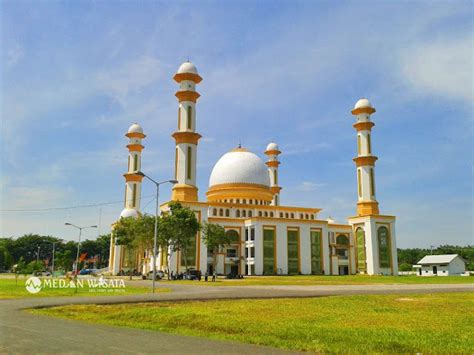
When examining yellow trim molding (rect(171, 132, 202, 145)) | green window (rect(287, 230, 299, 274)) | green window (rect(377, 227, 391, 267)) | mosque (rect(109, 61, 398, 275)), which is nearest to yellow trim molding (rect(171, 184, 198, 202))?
mosque (rect(109, 61, 398, 275))

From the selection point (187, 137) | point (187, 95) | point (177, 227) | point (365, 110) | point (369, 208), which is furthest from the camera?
point (365, 110)

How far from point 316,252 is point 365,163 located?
17717 millimetres

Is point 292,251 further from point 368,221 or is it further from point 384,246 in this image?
point 384,246

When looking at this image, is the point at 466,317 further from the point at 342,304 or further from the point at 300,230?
the point at 300,230

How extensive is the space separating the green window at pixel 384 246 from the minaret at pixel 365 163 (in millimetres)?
3561

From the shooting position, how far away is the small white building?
85875mm

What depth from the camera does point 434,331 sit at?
11367 mm

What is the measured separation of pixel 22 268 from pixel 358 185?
182 feet

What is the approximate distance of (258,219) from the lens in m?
69.8

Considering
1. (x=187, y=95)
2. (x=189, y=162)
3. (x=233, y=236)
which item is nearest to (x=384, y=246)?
(x=233, y=236)

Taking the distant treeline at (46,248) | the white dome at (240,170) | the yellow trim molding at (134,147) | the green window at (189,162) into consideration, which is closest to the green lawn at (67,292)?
the green window at (189,162)

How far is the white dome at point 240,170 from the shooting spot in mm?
79500

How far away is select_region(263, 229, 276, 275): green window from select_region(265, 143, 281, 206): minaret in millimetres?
18835

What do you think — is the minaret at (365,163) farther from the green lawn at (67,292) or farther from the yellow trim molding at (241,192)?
the green lawn at (67,292)
